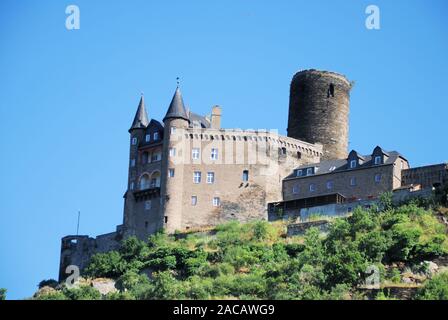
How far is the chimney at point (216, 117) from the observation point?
269 feet

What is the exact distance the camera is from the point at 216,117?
82.6m

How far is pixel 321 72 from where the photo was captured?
8688 centimetres

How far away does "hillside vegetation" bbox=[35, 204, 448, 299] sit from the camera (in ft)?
193

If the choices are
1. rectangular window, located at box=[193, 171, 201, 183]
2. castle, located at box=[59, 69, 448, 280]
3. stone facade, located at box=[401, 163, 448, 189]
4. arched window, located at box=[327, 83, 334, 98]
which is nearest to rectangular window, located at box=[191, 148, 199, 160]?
castle, located at box=[59, 69, 448, 280]

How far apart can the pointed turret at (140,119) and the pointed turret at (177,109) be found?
3.04m

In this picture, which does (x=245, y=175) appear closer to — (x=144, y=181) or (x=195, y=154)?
(x=195, y=154)

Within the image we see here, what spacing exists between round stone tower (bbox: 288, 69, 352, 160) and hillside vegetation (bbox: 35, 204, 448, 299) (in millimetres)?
12948

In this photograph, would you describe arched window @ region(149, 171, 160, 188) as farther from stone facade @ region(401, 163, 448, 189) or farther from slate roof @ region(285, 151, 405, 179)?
stone facade @ region(401, 163, 448, 189)

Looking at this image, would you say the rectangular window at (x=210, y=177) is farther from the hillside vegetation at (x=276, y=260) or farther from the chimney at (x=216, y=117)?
the chimney at (x=216, y=117)

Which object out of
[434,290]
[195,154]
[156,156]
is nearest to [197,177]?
[195,154]
